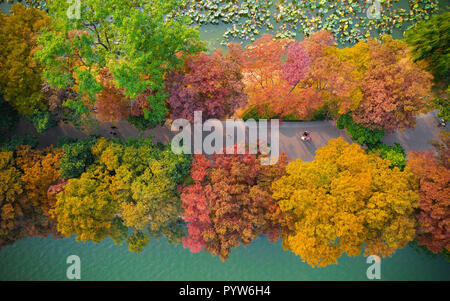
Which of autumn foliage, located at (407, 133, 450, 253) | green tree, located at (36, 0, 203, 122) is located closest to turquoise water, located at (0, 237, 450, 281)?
autumn foliage, located at (407, 133, 450, 253)

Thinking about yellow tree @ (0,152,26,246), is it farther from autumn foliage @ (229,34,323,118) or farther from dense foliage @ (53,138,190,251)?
autumn foliage @ (229,34,323,118)

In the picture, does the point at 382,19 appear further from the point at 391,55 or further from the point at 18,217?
the point at 18,217

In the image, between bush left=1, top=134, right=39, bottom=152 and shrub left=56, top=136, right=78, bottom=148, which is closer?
bush left=1, top=134, right=39, bottom=152

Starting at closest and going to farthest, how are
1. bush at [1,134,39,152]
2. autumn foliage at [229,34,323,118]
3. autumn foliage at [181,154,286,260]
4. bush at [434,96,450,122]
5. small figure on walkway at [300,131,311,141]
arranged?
autumn foliage at [181,154,286,260]
bush at [434,96,450,122]
autumn foliage at [229,34,323,118]
bush at [1,134,39,152]
small figure on walkway at [300,131,311,141]

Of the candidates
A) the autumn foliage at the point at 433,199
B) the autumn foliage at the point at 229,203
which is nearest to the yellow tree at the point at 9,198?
the autumn foliage at the point at 229,203

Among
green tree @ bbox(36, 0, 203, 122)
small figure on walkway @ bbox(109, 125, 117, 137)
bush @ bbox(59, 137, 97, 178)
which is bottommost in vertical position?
bush @ bbox(59, 137, 97, 178)

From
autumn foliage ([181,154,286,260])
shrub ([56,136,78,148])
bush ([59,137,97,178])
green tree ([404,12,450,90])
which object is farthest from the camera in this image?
shrub ([56,136,78,148])

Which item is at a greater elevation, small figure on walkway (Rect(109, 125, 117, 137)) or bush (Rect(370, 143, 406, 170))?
small figure on walkway (Rect(109, 125, 117, 137))
